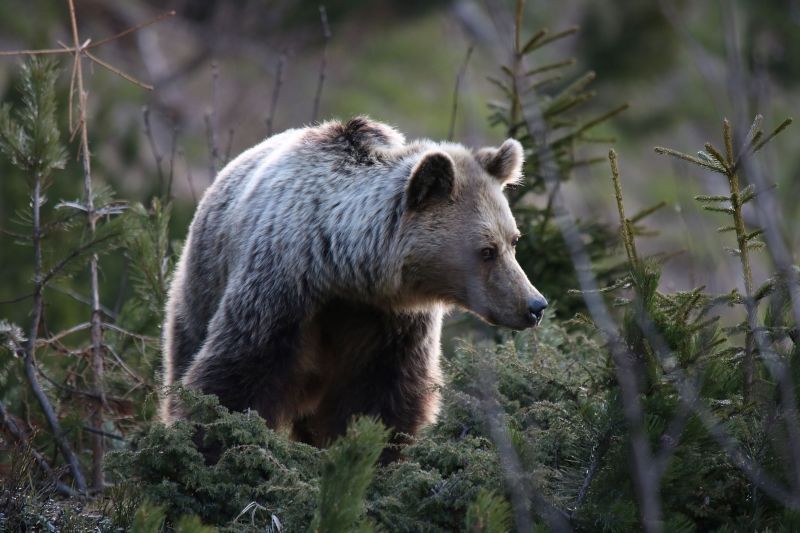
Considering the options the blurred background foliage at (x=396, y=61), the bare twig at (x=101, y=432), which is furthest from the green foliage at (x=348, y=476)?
the blurred background foliage at (x=396, y=61)

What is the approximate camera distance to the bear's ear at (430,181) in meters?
4.48

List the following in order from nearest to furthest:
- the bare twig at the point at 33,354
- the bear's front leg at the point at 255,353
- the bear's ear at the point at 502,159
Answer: the bear's front leg at the point at 255,353 < the bear's ear at the point at 502,159 < the bare twig at the point at 33,354

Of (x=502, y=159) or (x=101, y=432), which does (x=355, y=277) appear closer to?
(x=502, y=159)

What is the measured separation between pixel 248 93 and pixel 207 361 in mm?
15533

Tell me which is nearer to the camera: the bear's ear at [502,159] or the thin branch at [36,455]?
the thin branch at [36,455]

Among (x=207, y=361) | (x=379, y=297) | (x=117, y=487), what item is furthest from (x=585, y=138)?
(x=117, y=487)

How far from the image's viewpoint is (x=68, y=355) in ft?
18.8

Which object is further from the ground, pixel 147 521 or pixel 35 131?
pixel 35 131

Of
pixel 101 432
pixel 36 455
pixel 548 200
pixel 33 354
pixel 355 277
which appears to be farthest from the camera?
pixel 548 200

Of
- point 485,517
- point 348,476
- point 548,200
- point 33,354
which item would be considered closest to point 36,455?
point 33,354

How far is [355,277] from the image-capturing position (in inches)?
178

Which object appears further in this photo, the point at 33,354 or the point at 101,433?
the point at 101,433

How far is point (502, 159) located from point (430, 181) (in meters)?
0.45

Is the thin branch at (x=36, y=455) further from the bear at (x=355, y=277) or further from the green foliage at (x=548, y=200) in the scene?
the green foliage at (x=548, y=200)
